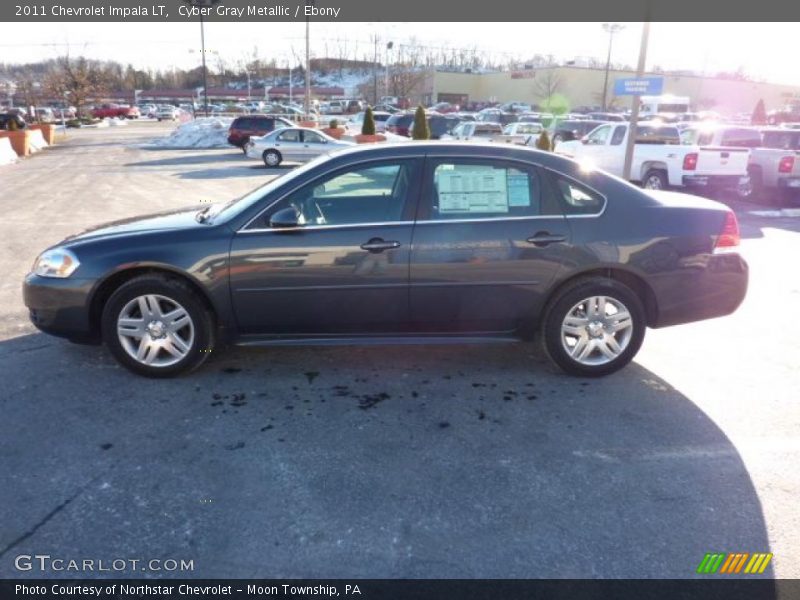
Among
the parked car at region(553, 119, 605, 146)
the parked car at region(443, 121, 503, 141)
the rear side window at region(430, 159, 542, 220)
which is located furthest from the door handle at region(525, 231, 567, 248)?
the parked car at region(443, 121, 503, 141)

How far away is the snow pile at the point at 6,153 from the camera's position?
2085 centimetres

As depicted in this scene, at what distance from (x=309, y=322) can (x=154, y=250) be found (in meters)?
1.13

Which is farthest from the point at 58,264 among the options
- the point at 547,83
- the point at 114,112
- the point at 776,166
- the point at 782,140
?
the point at 547,83

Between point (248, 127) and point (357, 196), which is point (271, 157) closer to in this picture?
point (248, 127)

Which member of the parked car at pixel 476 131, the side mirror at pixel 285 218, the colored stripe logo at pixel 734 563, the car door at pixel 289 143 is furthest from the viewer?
the parked car at pixel 476 131

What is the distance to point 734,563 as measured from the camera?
2.46 meters

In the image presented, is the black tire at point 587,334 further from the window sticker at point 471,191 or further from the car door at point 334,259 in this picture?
the car door at point 334,259

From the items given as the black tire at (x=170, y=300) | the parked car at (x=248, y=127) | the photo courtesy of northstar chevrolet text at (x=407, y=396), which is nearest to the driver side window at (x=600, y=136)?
the photo courtesy of northstar chevrolet text at (x=407, y=396)

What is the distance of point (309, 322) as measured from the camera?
3998mm

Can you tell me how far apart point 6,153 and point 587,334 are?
24052 mm

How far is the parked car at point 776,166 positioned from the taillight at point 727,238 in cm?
1133

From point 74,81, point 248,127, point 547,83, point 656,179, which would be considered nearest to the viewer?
point 656,179

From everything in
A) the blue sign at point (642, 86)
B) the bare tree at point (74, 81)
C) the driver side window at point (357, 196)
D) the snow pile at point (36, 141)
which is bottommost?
the snow pile at point (36, 141)

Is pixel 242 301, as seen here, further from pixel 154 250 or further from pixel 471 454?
pixel 471 454
